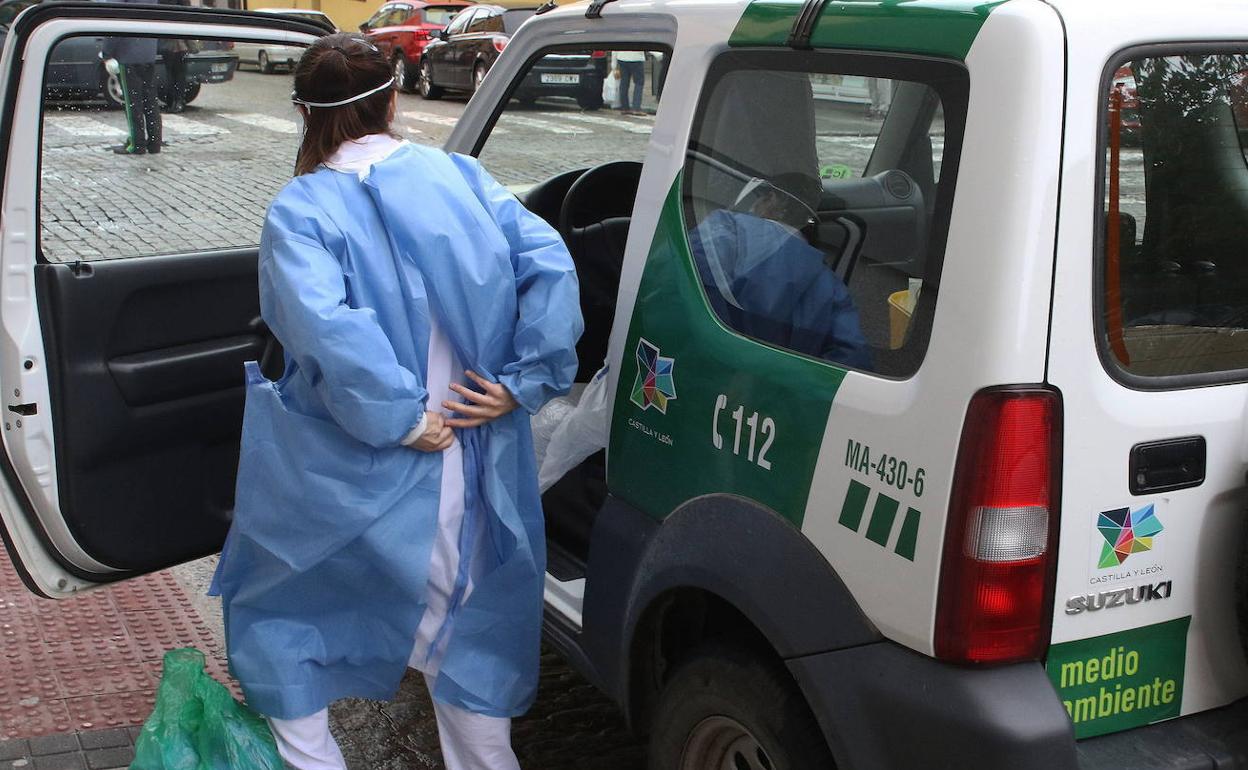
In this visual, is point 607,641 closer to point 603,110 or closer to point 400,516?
point 400,516

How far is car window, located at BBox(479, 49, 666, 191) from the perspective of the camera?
3.10 meters

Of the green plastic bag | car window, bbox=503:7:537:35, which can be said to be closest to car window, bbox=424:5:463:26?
car window, bbox=503:7:537:35

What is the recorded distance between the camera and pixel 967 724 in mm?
1842

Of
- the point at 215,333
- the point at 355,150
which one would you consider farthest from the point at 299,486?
the point at 215,333

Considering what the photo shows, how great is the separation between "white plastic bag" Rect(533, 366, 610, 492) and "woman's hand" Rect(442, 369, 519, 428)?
23 centimetres

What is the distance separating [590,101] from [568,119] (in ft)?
0.81

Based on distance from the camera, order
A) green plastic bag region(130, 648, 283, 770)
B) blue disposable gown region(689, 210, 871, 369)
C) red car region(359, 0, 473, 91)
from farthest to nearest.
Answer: red car region(359, 0, 473, 91)
green plastic bag region(130, 648, 283, 770)
blue disposable gown region(689, 210, 871, 369)

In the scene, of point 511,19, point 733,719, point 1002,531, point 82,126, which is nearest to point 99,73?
point 82,126

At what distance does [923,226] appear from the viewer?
6.58 ft

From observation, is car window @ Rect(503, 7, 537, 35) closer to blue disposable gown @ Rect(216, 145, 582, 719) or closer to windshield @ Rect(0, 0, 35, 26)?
windshield @ Rect(0, 0, 35, 26)

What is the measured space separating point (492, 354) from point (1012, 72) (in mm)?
1182

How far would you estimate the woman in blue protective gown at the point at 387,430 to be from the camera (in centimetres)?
239

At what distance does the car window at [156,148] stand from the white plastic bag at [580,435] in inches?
32.0

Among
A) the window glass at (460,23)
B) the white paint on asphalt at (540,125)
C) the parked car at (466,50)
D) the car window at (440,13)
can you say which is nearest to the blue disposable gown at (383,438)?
the white paint on asphalt at (540,125)
